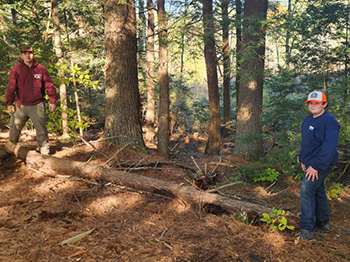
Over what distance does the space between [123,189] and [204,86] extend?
51643mm

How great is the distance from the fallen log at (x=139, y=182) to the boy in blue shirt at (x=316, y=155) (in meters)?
0.51

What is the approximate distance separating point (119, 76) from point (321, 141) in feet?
16.1

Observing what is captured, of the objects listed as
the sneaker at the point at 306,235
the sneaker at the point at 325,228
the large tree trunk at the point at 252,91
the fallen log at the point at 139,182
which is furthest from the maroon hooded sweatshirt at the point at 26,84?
the large tree trunk at the point at 252,91

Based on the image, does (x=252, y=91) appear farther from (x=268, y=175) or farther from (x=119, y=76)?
(x=119, y=76)

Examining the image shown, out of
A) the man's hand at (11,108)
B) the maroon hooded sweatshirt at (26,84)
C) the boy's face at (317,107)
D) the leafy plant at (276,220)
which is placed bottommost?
the leafy plant at (276,220)

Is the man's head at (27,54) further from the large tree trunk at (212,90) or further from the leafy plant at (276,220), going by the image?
the large tree trunk at (212,90)

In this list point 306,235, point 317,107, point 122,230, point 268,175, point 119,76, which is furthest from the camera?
point 268,175

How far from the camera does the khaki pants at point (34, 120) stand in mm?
4906

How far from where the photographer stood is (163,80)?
883cm

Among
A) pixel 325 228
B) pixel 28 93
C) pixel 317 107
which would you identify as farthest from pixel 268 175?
pixel 28 93

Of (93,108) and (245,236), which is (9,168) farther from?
(93,108)

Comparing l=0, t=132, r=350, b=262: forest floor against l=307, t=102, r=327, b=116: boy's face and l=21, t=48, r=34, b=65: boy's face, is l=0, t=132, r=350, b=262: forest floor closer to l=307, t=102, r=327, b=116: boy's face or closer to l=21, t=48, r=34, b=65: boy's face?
l=307, t=102, r=327, b=116: boy's face

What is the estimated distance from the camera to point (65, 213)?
3.28 meters

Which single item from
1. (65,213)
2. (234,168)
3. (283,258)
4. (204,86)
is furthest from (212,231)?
(204,86)
